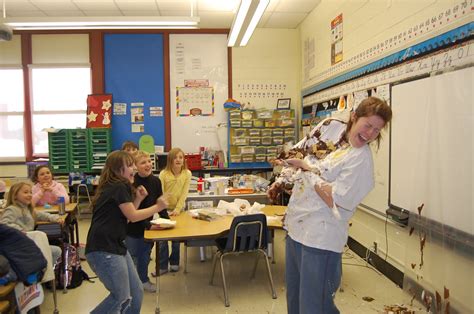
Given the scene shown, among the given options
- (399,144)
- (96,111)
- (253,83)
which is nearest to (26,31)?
(96,111)

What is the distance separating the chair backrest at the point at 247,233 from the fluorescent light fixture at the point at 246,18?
209 cm

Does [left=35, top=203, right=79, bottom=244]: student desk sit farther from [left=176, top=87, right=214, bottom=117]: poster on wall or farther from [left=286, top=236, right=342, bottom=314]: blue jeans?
[left=176, top=87, right=214, bottom=117]: poster on wall

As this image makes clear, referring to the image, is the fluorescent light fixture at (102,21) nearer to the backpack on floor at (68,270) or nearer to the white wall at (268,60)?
the white wall at (268,60)

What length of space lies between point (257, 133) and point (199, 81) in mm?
1465

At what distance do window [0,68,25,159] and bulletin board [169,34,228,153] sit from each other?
108 inches

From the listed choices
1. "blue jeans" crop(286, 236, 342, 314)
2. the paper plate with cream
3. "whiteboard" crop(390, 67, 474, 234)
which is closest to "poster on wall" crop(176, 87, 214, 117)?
the paper plate with cream

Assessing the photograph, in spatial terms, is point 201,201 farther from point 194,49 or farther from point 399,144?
point 194,49

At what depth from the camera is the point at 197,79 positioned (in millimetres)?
6992

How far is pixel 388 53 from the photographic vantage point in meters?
3.73

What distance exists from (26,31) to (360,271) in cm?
670

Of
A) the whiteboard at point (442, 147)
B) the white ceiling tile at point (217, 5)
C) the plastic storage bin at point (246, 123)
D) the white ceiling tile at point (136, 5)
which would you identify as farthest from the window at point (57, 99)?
the whiteboard at point (442, 147)

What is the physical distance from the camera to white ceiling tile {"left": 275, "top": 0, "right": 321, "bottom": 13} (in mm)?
5715

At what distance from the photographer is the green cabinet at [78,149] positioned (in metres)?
6.40

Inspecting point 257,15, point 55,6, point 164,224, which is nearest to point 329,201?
point 164,224
